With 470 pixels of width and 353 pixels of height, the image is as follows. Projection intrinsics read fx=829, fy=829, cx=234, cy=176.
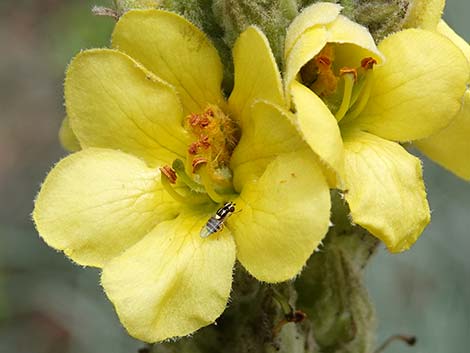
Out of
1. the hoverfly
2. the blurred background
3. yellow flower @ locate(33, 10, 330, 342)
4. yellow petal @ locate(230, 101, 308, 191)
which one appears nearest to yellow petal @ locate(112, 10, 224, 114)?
yellow flower @ locate(33, 10, 330, 342)

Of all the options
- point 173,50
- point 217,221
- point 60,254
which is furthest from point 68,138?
point 60,254

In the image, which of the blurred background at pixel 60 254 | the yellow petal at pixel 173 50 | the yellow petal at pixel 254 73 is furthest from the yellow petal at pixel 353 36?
the blurred background at pixel 60 254

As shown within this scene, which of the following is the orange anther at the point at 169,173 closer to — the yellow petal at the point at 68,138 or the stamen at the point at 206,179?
the stamen at the point at 206,179

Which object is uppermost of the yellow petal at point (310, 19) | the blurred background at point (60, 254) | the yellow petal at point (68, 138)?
the yellow petal at point (310, 19)

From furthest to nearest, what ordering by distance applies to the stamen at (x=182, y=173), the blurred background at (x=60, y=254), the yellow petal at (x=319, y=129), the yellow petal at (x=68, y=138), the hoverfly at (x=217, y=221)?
the blurred background at (x=60, y=254)
the yellow petal at (x=68, y=138)
the stamen at (x=182, y=173)
the hoverfly at (x=217, y=221)
the yellow petal at (x=319, y=129)

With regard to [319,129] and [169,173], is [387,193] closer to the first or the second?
Result: [319,129]

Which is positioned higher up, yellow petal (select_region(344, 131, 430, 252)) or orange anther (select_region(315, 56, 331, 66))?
orange anther (select_region(315, 56, 331, 66))

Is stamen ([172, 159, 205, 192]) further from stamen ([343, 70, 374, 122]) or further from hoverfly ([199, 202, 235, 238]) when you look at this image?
stamen ([343, 70, 374, 122])
